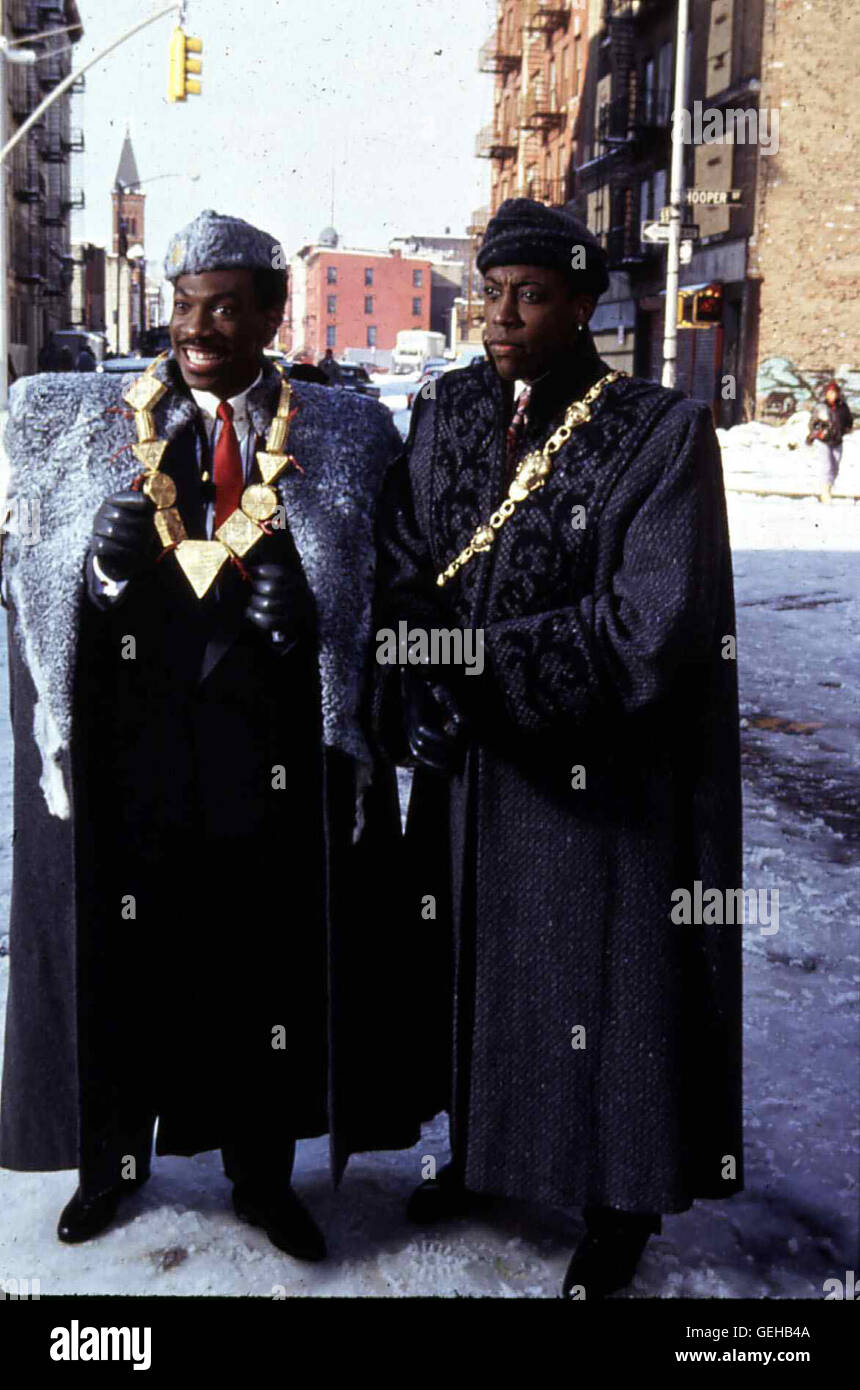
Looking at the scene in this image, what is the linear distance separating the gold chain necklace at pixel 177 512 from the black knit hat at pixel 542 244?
1.99 feet

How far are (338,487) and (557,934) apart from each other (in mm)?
1062

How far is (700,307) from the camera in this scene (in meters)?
22.5

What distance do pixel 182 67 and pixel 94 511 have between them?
1440cm

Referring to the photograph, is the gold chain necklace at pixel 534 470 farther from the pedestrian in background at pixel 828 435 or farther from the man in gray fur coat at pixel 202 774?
the pedestrian in background at pixel 828 435

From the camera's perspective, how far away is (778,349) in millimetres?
29922

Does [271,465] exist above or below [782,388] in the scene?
below

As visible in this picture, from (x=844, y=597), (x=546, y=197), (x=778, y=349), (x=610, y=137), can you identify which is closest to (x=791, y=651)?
(x=844, y=597)

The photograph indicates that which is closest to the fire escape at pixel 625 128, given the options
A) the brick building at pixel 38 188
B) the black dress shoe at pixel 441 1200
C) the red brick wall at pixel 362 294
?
the brick building at pixel 38 188

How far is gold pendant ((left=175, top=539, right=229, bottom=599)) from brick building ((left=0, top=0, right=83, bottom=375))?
37.0 meters

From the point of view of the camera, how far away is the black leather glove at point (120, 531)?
2916 millimetres

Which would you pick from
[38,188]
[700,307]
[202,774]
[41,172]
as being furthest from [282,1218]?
[41,172]

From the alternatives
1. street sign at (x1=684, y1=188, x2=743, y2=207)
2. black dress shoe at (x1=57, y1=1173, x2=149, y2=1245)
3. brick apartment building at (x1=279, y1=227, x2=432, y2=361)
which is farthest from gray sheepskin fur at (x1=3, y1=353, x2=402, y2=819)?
brick apartment building at (x1=279, y1=227, x2=432, y2=361)

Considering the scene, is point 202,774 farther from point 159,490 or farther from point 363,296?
point 363,296

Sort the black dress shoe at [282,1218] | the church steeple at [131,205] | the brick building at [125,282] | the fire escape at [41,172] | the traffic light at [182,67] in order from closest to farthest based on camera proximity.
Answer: the black dress shoe at [282,1218] < the traffic light at [182,67] < the fire escape at [41,172] < the brick building at [125,282] < the church steeple at [131,205]
